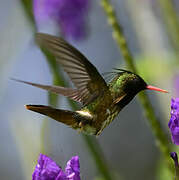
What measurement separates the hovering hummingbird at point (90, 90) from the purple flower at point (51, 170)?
11cm

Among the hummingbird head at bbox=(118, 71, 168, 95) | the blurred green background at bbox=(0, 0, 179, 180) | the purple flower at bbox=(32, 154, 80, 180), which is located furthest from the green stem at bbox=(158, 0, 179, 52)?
the purple flower at bbox=(32, 154, 80, 180)

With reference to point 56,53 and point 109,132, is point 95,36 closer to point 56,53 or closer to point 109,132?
point 109,132

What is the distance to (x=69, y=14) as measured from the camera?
2705mm

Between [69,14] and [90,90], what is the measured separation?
1.44m

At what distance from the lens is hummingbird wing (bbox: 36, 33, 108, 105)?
48.3 inches

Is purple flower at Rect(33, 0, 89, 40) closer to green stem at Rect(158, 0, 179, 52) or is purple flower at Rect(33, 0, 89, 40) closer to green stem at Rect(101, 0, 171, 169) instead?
green stem at Rect(158, 0, 179, 52)

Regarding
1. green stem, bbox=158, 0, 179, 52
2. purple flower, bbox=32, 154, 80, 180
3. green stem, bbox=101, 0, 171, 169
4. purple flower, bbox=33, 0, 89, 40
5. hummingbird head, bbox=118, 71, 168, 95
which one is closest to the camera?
purple flower, bbox=32, 154, 80, 180

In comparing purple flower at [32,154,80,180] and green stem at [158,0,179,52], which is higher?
green stem at [158,0,179,52]

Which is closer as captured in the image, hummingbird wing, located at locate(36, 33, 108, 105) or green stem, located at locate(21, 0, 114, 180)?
hummingbird wing, located at locate(36, 33, 108, 105)

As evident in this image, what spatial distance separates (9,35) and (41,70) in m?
1.48

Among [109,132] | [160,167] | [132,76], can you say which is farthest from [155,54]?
[109,132]

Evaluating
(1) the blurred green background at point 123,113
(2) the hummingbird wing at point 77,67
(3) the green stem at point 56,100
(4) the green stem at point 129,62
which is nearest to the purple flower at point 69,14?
(1) the blurred green background at point 123,113

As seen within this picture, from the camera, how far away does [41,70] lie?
142 inches

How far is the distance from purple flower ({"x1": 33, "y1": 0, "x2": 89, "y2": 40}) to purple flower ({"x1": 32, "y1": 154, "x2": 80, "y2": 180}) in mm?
1468
